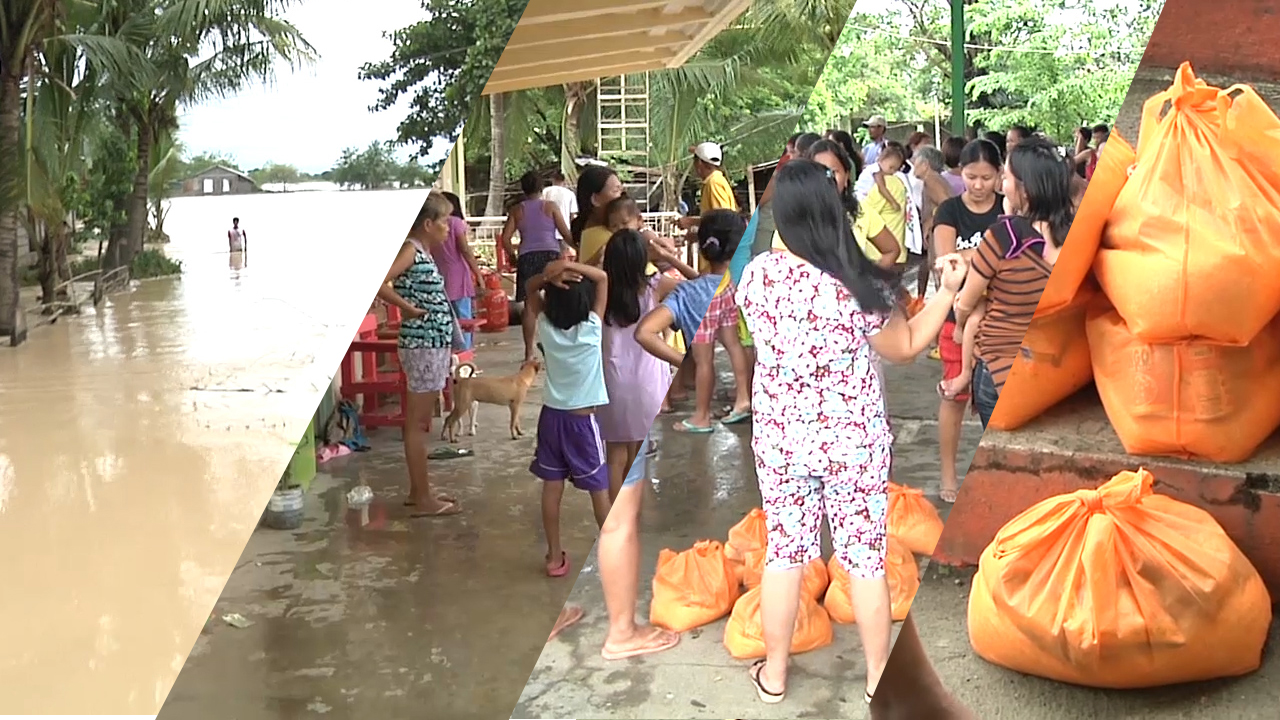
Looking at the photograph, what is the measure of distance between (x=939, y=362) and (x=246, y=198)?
516 millimetres

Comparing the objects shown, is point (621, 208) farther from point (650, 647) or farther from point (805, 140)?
point (650, 647)

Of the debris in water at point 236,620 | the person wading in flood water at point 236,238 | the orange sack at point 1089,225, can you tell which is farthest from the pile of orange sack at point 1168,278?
the person wading in flood water at point 236,238

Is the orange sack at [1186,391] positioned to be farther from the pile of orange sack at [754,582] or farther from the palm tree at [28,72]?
the palm tree at [28,72]

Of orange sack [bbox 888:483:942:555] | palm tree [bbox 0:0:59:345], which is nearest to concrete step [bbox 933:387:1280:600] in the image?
orange sack [bbox 888:483:942:555]

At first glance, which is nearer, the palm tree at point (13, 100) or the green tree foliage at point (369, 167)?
the green tree foliage at point (369, 167)

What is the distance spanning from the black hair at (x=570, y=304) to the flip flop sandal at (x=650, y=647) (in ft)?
0.89

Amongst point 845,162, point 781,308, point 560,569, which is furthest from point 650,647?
Result: point 845,162

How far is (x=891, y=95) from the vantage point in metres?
0.61

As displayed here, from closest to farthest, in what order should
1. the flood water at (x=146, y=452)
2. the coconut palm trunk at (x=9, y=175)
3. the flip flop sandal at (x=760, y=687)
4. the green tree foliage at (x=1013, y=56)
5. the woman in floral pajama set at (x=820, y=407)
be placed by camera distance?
the green tree foliage at (x=1013, y=56) < the woman in floral pajama set at (x=820, y=407) < the flip flop sandal at (x=760, y=687) < the flood water at (x=146, y=452) < the coconut palm trunk at (x=9, y=175)

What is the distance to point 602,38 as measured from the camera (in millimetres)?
620

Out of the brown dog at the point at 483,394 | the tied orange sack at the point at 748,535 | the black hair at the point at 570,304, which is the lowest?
the tied orange sack at the point at 748,535

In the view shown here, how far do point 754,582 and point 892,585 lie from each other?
5.6 inches

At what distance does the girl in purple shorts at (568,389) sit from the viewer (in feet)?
2.02

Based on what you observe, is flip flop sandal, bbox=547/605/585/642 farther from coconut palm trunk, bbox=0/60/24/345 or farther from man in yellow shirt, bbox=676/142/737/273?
coconut palm trunk, bbox=0/60/24/345
